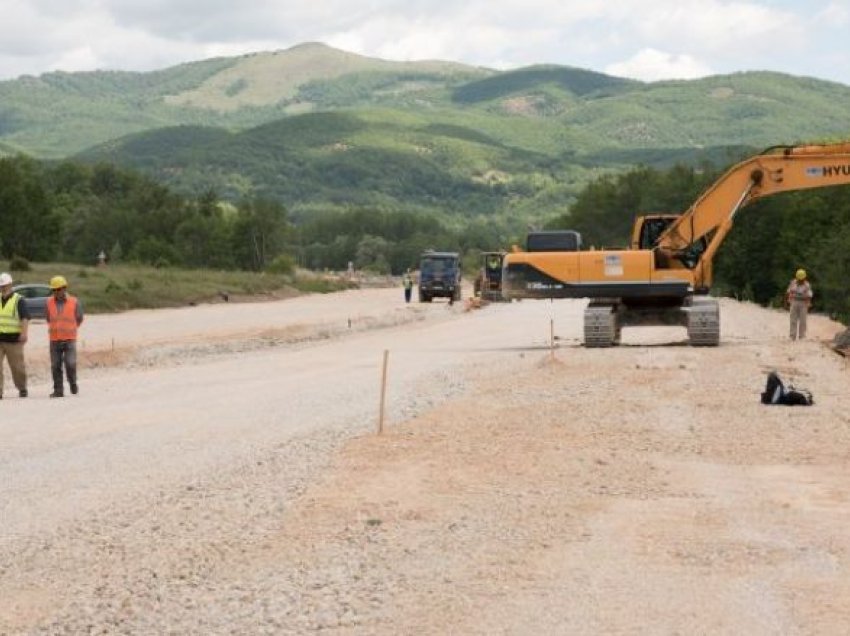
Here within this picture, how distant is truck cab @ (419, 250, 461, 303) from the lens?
276 ft

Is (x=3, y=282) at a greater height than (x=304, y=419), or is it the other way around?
(x=3, y=282)

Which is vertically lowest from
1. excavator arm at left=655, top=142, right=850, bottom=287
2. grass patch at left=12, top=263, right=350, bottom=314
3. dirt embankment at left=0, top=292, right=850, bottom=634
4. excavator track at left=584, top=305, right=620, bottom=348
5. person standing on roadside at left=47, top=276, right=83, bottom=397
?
grass patch at left=12, top=263, right=350, bottom=314

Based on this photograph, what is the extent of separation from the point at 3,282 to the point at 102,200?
459ft

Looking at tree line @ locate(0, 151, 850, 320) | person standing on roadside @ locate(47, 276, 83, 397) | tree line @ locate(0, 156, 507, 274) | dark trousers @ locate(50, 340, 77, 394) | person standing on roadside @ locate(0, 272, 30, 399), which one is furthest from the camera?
tree line @ locate(0, 156, 507, 274)

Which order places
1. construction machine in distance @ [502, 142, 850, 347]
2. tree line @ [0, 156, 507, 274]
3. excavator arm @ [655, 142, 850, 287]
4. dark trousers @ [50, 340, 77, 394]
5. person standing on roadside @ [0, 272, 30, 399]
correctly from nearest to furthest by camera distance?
person standing on roadside @ [0, 272, 30, 399] → dark trousers @ [50, 340, 77, 394] → excavator arm @ [655, 142, 850, 287] → construction machine in distance @ [502, 142, 850, 347] → tree line @ [0, 156, 507, 274]

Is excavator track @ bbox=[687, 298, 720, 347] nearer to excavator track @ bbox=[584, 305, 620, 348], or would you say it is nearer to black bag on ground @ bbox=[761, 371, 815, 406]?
excavator track @ bbox=[584, 305, 620, 348]

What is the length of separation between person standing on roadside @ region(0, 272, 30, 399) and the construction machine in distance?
45.3ft

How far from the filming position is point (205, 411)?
2288cm

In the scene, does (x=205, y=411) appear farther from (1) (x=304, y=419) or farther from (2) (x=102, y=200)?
(2) (x=102, y=200)

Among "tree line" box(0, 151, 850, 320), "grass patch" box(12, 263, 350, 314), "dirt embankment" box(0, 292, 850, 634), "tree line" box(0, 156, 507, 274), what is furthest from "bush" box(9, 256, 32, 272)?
"dirt embankment" box(0, 292, 850, 634)

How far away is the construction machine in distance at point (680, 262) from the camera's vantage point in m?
35.9

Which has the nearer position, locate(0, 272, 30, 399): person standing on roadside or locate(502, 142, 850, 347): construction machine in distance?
locate(0, 272, 30, 399): person standing on roadside

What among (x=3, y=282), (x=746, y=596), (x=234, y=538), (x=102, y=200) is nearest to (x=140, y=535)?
(x=234, y=538)

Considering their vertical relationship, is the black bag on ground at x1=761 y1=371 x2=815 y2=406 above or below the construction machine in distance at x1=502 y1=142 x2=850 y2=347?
below
